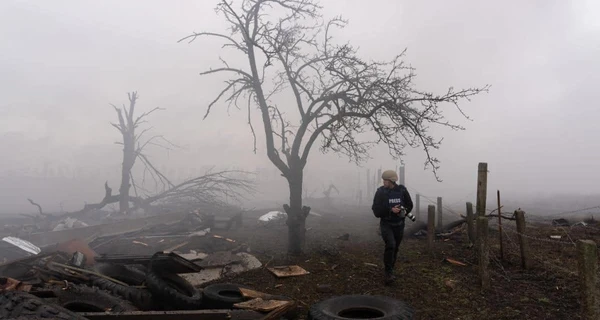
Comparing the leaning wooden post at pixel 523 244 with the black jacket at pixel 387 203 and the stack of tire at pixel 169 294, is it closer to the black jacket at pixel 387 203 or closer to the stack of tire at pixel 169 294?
the black jacket at pixel 387 203

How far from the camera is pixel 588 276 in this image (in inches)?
154

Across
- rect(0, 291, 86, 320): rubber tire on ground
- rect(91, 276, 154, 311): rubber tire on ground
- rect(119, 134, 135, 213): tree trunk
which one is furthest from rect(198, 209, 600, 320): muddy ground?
rect(119, 134, 135, 213): tree trunk

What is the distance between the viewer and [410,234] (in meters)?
12.0

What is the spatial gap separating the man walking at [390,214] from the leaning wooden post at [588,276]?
303cm

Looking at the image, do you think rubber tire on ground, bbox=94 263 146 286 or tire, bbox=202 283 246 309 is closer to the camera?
tire, bbox=202 283 246 309

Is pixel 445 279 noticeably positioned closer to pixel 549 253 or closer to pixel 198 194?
pixel 549 253

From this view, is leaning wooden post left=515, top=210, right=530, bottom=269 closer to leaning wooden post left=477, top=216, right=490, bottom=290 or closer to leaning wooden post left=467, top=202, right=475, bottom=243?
leaning wooden post left=477, top=216, right=490, bottom=290

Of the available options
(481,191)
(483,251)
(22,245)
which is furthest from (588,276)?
(22,245)

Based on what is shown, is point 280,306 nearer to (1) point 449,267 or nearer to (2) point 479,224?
(2) point 479,224

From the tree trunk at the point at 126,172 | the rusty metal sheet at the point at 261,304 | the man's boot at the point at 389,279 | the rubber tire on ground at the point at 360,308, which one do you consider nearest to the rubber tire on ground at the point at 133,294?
the rusty metal sheet at the point at 261,304

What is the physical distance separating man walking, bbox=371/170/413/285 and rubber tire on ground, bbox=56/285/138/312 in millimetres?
4425

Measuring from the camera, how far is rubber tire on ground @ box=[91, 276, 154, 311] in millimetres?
5648

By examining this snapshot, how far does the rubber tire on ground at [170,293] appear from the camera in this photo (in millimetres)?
5543

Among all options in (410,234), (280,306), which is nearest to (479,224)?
(280,306)
